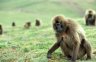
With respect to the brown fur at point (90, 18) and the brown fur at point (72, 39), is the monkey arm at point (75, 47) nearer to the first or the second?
the brown fur at point (72, 39)

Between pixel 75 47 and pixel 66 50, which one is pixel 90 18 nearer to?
pixel 66 50

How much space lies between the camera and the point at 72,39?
1282cm

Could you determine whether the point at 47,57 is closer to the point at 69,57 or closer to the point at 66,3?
the point at 69,57

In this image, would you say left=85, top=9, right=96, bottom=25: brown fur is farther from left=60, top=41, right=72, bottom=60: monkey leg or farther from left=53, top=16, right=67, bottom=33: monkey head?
left=53, top=16, right=67, bottom=33: monkey head

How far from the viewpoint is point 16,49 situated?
52.7 feet

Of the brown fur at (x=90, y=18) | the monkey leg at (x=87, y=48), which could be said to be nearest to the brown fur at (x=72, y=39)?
the monkey leg at (x=87, y=48)

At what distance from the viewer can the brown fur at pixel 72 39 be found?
12789 millimetres

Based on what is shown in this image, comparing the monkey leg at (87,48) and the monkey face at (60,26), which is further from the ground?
the monkey face at (60,26)

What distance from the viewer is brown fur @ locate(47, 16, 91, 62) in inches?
504

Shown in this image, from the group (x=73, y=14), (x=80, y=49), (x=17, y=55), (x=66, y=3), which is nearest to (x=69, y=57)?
(x=80, y=49)

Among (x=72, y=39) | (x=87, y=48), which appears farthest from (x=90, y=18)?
(x=72, y=39)

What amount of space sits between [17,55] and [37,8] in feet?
275

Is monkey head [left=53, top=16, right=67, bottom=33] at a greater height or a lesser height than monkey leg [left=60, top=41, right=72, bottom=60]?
greater

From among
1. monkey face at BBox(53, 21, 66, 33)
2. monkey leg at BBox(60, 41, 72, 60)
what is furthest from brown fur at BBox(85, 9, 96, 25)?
monkey face at BBox(53, 21, 66, 33)
